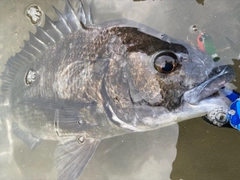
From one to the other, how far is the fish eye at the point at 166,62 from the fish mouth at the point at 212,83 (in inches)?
6.8

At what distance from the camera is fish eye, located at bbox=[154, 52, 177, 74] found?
5.44ft

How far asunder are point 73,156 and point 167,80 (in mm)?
1161

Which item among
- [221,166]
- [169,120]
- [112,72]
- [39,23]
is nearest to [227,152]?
[221,166]

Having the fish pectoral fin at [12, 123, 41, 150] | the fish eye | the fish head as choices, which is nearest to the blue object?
the fish head

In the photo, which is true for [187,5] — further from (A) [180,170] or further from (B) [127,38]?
(A) [180,170]

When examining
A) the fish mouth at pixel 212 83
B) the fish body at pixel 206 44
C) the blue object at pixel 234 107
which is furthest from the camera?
the fish body at pixel 206 44

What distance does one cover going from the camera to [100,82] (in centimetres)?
197

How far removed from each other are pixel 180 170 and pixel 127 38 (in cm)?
144

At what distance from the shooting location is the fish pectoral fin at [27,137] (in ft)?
9.84

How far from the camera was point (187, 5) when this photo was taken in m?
2.73

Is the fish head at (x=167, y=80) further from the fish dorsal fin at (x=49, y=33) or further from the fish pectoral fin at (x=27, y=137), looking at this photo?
the fish pectoral fin at (x=27, y=137)

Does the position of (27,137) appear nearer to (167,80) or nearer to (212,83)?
(167,80)

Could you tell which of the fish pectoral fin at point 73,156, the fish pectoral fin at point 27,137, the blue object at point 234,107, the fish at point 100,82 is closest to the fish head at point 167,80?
the fish at point 100,82

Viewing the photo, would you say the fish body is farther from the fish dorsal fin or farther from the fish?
the fish dorsal fin
